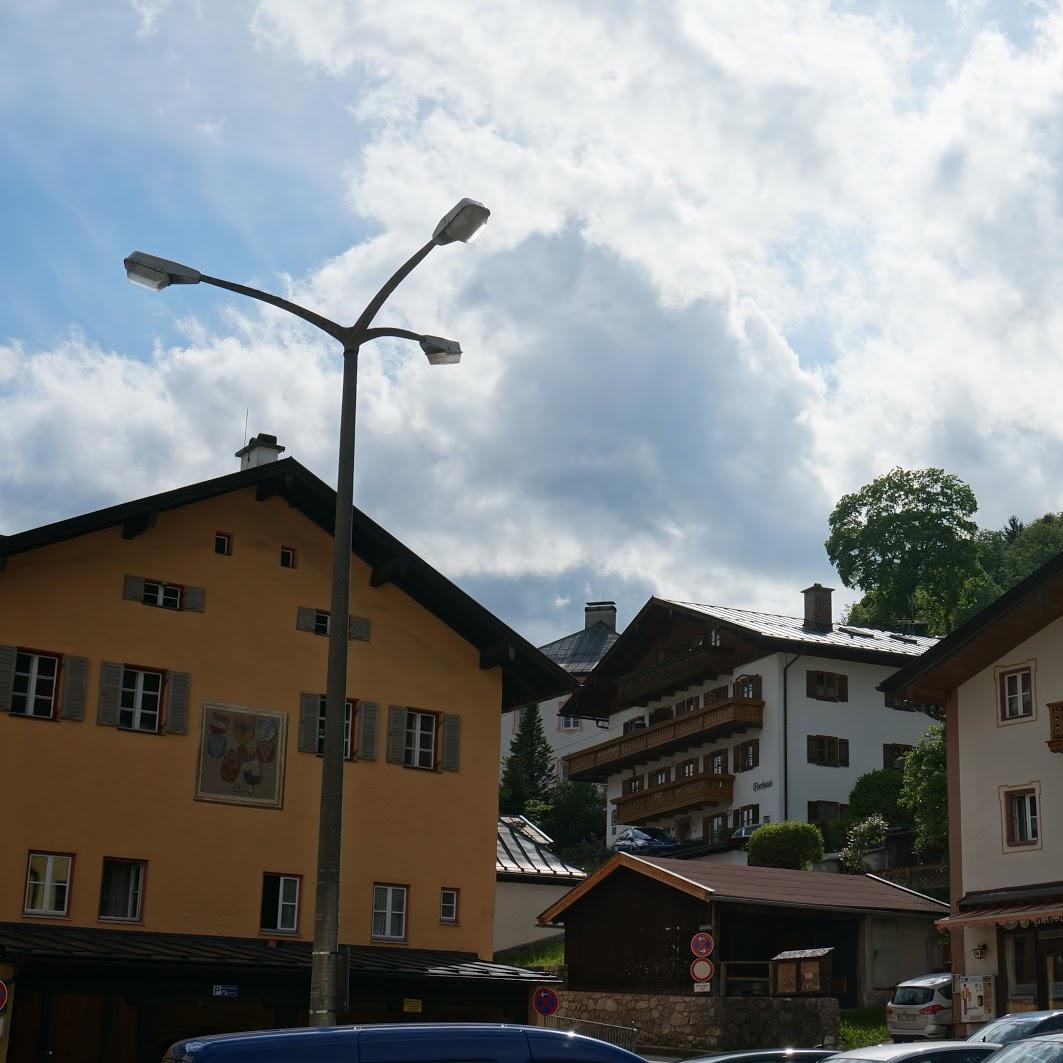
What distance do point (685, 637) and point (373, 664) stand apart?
38.9 metres

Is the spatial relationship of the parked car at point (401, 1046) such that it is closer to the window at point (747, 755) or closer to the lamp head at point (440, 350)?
the lamp head at point (440, 350)

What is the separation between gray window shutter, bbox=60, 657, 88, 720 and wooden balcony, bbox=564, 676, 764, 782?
1477 inches

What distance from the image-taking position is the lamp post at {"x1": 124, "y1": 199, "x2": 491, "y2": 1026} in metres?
15.6

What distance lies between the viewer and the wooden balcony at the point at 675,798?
63.5 meters

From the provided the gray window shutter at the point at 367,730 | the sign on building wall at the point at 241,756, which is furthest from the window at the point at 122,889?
the gray window shutter at the point at 367,730

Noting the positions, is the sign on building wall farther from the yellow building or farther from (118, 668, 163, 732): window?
(118, 668, 163, 732): window

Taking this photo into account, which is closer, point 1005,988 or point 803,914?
point 1005,988

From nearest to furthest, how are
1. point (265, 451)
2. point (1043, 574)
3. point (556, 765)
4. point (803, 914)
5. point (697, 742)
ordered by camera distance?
point (265, 451) → point (1043, 574) → point (803, 914) → point (697, 742) → point (556, 765)

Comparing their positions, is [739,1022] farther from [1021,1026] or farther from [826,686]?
[826,686]

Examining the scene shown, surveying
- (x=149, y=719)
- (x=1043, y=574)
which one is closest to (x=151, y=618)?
(x=149, y=719)

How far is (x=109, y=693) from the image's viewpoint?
2806cm

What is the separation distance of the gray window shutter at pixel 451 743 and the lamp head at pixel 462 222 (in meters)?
16.8

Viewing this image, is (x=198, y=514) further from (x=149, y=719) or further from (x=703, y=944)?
(x=703, y=944)

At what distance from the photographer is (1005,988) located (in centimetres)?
3700
